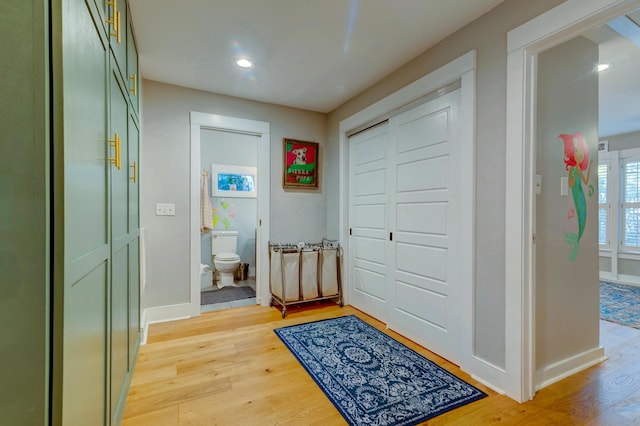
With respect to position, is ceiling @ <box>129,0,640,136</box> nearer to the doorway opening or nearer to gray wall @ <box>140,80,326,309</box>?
gray wall @ <box>140,80,326,309</box>

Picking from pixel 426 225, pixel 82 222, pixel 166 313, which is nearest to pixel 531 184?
pixel 426 225

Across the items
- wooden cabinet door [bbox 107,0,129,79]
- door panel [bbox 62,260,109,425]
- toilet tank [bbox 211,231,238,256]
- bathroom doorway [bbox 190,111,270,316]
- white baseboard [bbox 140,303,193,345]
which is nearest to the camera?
door panel [bbox 62,260,109,425]

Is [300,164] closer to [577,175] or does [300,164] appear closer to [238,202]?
[238,202]

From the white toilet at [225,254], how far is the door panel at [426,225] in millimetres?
2510

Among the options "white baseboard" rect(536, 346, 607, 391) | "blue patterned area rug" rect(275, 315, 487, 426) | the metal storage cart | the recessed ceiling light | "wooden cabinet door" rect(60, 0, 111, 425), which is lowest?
"blue patterned area rug" rect(275, 315, 487, 426)

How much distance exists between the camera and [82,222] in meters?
0.86

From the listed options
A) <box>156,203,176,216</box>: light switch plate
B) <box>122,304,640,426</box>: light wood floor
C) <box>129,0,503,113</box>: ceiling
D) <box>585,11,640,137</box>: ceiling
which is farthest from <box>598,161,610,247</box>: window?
<box>156,203,176,216</box>: light switch plate

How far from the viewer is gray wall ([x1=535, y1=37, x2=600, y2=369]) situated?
1.83 metres

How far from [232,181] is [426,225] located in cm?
346

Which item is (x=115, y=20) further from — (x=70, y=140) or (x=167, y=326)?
(x=167, y=326)

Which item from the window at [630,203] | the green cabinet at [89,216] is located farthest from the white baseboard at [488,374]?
the window at [630,203]

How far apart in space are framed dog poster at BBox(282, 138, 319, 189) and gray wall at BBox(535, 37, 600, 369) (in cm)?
243

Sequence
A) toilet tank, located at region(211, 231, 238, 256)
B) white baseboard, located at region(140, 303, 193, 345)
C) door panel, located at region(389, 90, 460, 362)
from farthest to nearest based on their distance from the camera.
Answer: toilet tank, located at region(211, 231, 238, 256)
white baseboard, located at region(140, 303, 193, 345)
door panel, located at region(389, 90, 460, 362)

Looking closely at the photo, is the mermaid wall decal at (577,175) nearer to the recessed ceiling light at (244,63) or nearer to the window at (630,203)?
the recessed ceiling light at (244,63)
